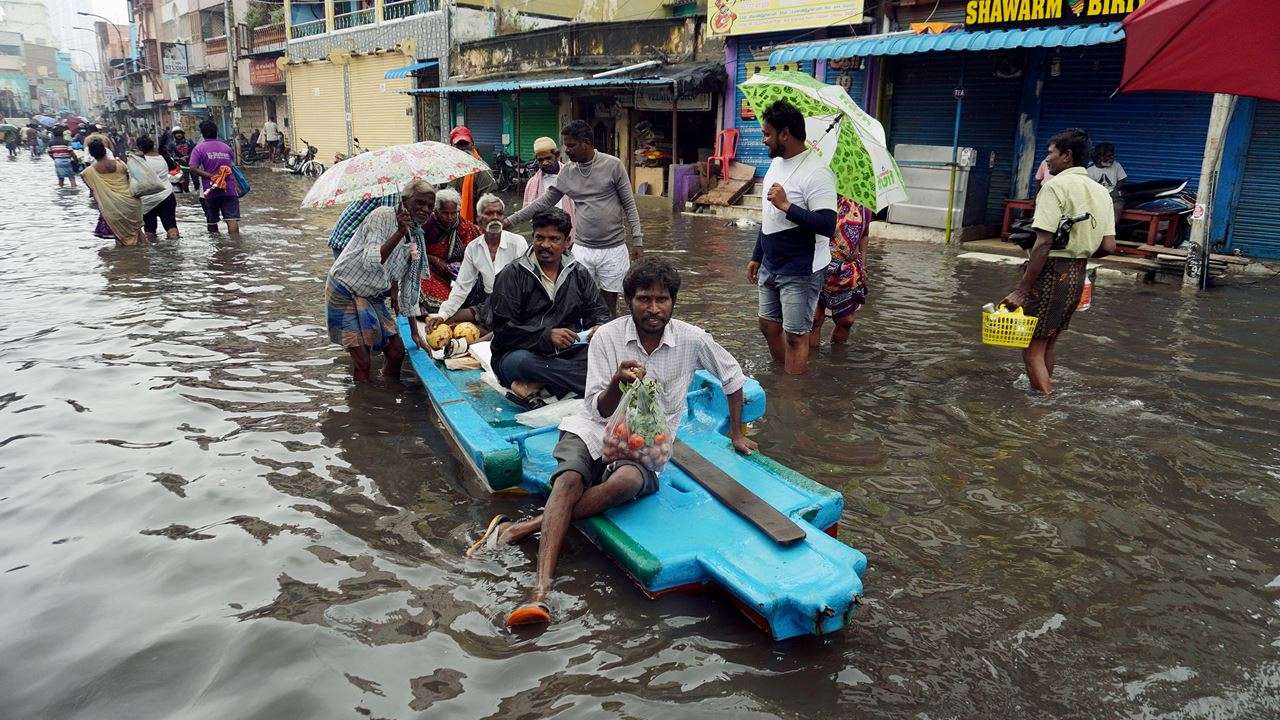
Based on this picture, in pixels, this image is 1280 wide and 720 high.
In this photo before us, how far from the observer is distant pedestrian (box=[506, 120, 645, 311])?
624 cm

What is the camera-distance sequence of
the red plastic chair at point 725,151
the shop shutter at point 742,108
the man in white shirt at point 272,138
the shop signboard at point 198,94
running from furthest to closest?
1. the shop signboard at point 198,94
2. the man in white shirt at point 272,138
3. the red plastic chair at point 725,151
4. the shop shutter at point 742,108

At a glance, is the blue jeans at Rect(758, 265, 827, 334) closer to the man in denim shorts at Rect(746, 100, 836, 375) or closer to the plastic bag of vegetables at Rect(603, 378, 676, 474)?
the man in denim shorts at Rect(746, 100, 836, 375)

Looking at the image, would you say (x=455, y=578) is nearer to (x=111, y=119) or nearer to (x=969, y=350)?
(x=969, y=350)

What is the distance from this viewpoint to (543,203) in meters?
6.68

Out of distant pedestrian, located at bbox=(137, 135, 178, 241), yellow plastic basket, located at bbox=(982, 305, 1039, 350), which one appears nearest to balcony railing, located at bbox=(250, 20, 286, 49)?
distant pedestrian, located at bbox=(137, 135, 178, 241)

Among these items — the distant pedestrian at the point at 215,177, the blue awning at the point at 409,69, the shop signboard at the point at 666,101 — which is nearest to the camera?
the distant pedestrian at the point at 215,177

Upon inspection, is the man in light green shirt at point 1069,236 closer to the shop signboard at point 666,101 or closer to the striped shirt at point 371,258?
the striped shirt at point 371,258

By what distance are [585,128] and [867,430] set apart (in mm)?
2864

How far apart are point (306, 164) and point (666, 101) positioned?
1506 centimetres

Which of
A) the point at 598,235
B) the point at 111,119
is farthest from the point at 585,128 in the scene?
the point at 111,119

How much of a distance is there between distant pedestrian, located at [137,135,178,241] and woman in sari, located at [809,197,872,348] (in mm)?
9815

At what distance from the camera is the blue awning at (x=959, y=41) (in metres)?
10.6

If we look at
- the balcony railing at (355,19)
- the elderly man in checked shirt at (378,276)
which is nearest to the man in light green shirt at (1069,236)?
the elderly man in checked shirt at (378,276)

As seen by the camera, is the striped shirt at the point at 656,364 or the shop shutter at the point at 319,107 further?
the shop shutter at the point at 319,107
